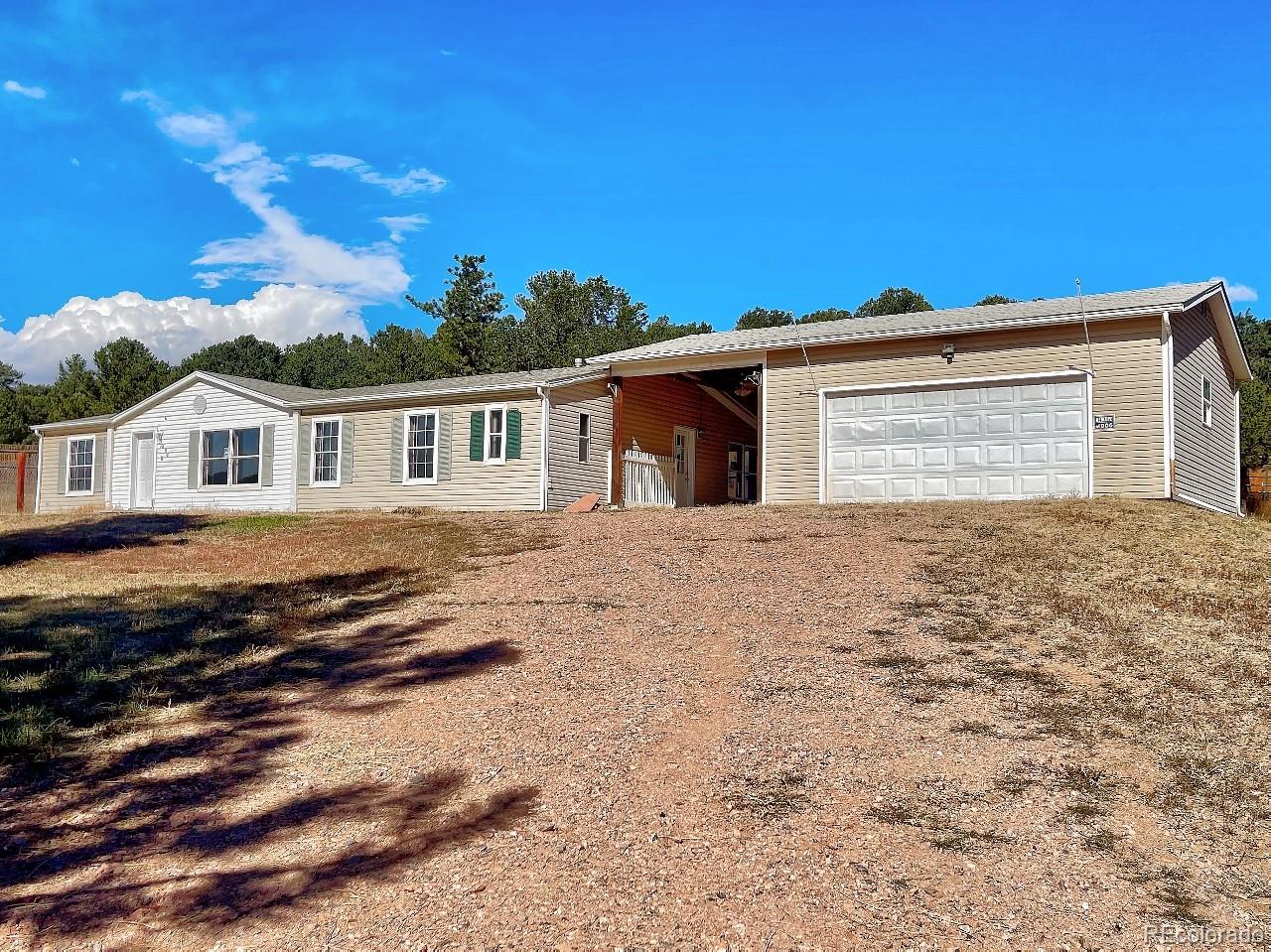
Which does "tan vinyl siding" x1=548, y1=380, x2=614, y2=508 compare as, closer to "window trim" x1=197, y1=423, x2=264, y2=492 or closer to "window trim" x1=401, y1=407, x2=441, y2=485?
"window trim" x1=401, y1=407, x2=441, y2=485

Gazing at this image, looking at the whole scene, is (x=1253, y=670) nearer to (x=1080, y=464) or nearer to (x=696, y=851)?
(x=696, y=851)

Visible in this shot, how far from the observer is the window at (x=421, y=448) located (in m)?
21.2

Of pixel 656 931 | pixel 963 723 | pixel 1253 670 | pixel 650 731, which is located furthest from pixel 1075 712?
pixel 656 931

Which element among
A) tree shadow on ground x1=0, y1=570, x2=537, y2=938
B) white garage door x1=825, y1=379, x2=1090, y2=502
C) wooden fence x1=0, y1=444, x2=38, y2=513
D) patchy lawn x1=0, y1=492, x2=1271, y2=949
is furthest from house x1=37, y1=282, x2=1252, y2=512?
tree shadow on ground x1=0, y1=570, x2=537, y2=938

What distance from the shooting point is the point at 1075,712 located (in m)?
6.37

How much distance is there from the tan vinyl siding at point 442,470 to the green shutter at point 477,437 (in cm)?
11

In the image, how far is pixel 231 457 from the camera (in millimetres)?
24359

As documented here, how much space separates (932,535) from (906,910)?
8.85 m

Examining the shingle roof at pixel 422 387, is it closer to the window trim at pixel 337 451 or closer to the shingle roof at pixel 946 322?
the window trim at pixel 337 451

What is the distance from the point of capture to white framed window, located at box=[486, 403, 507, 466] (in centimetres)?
2019

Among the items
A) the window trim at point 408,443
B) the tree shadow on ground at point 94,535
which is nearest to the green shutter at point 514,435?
the window trim at point 408,443

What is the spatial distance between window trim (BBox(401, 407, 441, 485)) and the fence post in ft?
51.8

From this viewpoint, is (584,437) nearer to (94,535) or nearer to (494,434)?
(494,434)

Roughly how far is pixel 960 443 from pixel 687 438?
833cm
